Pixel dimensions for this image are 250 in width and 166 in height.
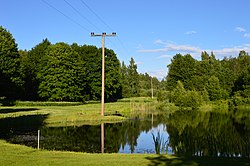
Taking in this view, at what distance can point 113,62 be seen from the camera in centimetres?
7362

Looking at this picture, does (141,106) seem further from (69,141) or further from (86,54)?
(69,141)


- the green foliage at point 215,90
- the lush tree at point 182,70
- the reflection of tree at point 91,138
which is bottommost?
the reflection of tree at point 91,138

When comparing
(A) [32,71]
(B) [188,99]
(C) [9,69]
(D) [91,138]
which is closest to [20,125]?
(D) [91,138]

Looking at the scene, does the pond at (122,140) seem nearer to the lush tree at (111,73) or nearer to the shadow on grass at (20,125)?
the shadow on grass at (20,125)

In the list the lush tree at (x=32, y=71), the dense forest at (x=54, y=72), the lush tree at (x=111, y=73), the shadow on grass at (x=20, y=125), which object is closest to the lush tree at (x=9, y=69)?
the dense forest at (x=54, y=72)

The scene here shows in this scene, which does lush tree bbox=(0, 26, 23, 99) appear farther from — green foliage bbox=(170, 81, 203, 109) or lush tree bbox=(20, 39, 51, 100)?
green foliage bbox=(170, 81, 203, 109)

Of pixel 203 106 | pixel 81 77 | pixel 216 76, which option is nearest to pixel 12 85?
pixel 81 77

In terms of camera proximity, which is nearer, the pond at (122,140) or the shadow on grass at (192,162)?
the shadow on grass at (192,162)

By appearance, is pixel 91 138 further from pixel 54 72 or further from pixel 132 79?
pixel 132 79

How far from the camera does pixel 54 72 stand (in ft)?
197

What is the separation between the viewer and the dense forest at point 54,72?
56750 mm

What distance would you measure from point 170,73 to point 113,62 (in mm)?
24568

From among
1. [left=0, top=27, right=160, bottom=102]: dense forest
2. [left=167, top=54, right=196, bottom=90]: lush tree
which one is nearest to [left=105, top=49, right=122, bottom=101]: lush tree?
[left=0, top=27, right=160, bottom=102]: dense forest

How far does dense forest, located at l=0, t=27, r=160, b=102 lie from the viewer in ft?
186
